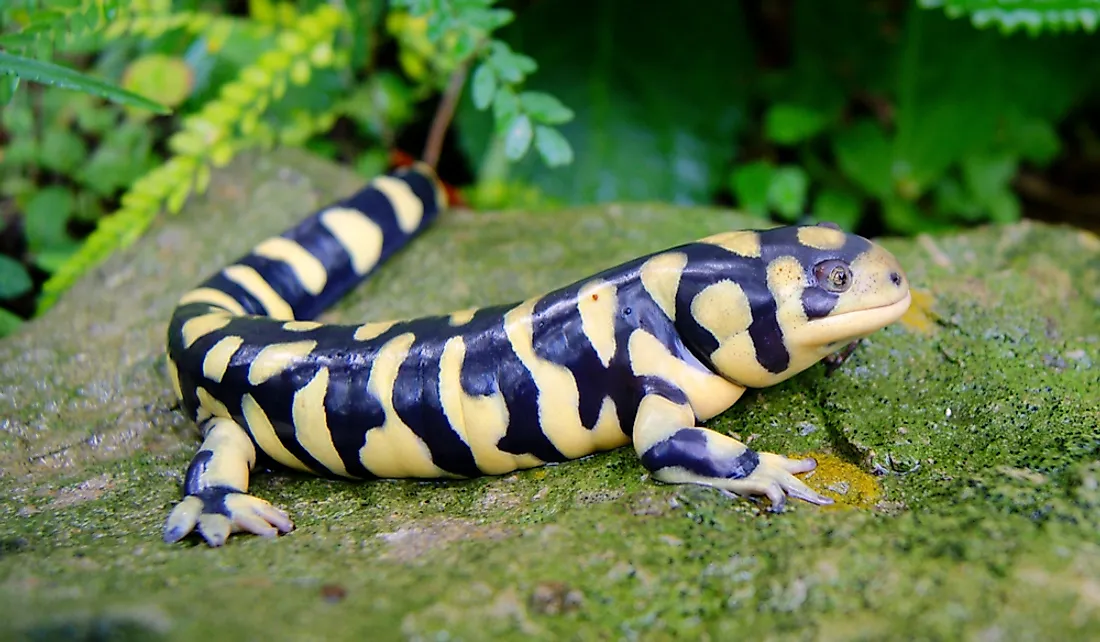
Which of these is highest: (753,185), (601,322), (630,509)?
(753,185)

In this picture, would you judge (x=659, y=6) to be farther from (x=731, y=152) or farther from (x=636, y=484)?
(x=636, y=484)

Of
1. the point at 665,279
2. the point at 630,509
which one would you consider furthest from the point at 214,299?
the point at 630,509

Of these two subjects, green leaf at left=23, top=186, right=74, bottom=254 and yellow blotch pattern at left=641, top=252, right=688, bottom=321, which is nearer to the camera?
yellow blotch pattern at left=641, top=252, right=688, bottom=321

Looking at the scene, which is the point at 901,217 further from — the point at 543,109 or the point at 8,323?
the point at 8,323

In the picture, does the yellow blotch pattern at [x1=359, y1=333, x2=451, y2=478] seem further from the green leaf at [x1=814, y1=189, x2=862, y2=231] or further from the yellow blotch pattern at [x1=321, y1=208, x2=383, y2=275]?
the green leaf at [x1=814, y1=189, x2=862, y2=231]

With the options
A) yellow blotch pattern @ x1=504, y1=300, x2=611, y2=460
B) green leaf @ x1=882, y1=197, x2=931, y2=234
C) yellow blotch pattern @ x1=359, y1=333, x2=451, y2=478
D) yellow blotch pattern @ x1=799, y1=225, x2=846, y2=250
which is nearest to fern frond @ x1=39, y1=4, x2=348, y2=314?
yellow blotch pattern @ x1=359, y1=333, x2=451, y2=478

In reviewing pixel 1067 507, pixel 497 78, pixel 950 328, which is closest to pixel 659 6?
pixel 497 78

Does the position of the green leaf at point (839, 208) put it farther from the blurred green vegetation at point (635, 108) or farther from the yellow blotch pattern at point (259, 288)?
the yellow blotch pattern at point (259, 288)
